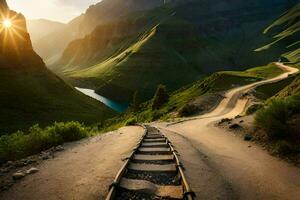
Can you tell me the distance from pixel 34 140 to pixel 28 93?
79.2 metres

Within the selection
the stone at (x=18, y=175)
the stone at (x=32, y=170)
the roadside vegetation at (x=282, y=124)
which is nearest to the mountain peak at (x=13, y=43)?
the stone at (x=32, y=170)

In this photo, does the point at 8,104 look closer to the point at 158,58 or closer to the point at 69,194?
the point at 69,194

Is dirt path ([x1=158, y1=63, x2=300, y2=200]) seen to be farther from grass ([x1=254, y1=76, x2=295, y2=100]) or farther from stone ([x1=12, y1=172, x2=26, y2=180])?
grass ([x1=254, y1=76, x2=295, y2=100])

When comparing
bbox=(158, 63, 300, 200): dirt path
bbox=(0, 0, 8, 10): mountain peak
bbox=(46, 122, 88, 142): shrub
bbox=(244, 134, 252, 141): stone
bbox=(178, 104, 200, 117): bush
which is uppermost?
bbox=(0, 0, 8, 10): mountain peak

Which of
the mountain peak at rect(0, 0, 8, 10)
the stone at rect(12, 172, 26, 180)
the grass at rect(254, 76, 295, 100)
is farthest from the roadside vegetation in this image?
the mountain peak at rect(0, 0, 8, 10)

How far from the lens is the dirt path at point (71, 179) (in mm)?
8781

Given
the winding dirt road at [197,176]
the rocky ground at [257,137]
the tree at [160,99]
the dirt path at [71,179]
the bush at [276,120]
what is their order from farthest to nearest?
the tree at [160,99]
the bush at [276,120]
the rocky ground at [257,137]
the winding dirt road at [197,176]
the dirt path at [71,179]

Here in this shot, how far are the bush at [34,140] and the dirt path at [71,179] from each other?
224 cm

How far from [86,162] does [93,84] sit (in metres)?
170

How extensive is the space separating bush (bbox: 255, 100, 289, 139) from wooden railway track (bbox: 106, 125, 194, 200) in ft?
19.3

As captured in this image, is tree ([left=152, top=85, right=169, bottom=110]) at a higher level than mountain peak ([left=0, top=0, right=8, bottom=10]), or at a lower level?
lower

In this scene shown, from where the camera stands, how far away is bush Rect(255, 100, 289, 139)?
1477 cm

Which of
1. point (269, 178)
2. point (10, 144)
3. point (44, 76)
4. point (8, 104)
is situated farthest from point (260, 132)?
point (44, 76)

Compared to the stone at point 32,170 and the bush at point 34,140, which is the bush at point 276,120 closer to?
the stone at point 32,170
